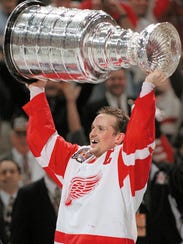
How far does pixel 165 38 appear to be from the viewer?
514cm

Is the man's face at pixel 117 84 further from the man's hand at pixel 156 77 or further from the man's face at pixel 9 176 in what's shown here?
the man's hand at pixel 156 77

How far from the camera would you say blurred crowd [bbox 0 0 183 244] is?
703 centimetres

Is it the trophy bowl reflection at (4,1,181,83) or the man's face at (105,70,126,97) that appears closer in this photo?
the trophy bowl reflection at (4,1,181,83)

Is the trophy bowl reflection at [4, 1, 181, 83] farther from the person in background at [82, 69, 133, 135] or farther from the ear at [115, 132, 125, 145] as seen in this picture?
the person in background at [82, 69, 133, 135]

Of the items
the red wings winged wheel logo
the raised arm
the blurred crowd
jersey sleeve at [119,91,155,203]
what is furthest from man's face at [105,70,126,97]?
jersey sleeve at [119,91,155,203]

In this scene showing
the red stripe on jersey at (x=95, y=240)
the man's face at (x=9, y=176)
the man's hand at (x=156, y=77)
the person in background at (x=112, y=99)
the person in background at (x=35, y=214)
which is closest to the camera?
the man's hand at (x=156, y=77)

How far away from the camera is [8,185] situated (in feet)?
25.3

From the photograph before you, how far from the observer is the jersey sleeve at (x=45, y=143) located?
5.62m

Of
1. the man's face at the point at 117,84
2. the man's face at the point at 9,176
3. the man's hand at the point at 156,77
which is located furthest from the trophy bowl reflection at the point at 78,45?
the man's face at the point at 117,84

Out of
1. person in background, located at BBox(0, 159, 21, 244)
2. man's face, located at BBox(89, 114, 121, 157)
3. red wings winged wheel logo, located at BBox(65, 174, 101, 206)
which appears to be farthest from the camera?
person in background, located at BBox(0, 159, 21, 244)

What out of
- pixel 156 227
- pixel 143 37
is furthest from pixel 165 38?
pixel 156 227

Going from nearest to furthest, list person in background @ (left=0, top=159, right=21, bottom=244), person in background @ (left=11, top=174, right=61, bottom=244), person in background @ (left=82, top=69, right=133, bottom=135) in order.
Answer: person in background @ (left=11, top=174, right=61, bottom=244) → person in background @ (left=0, top=159, right=21, bottom=244) → person in background @ (left=82, top=69, right=133, bottom=135)

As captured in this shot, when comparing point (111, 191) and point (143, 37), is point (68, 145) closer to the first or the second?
point (111, 191)

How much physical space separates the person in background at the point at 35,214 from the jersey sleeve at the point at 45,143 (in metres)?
1.44
